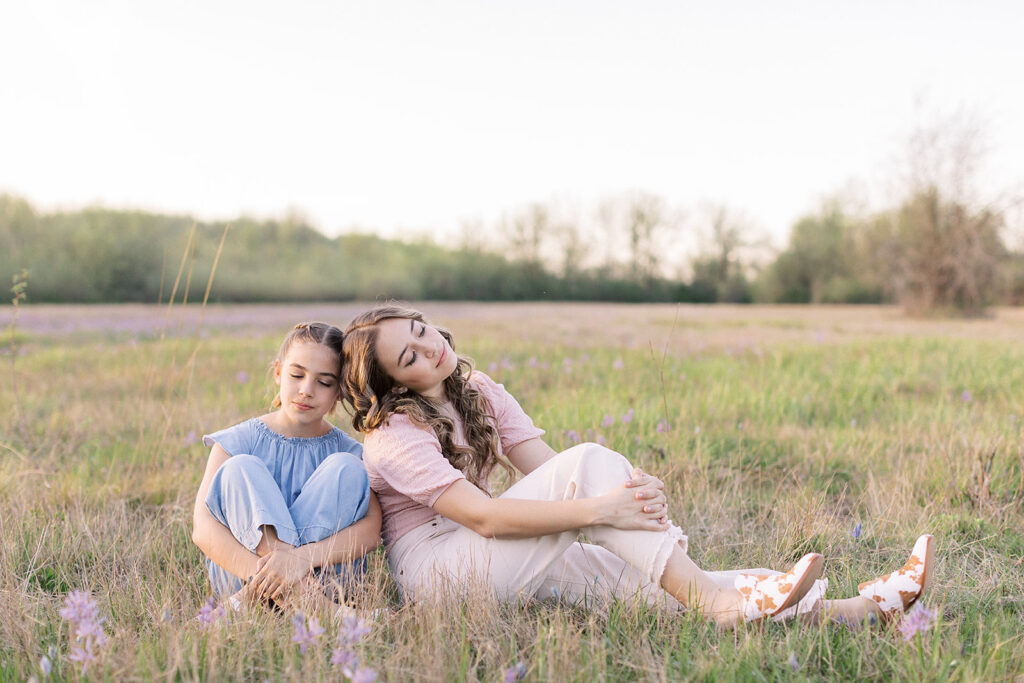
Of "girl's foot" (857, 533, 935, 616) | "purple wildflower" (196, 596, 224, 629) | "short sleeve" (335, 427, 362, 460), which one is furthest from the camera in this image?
"short sleeve" (335, 427, 362, 460)

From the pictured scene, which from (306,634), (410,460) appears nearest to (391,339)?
(410,460)

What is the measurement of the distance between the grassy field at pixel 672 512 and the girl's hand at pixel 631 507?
0.27m

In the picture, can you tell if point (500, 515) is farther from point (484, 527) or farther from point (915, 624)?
point (915, 624)

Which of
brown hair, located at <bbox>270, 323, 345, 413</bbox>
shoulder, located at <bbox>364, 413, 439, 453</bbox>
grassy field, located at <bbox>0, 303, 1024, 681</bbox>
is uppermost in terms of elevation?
brown hair, located at <bbox>270, 323, 345, 413</bbox>

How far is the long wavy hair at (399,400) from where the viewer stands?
8.27 ft

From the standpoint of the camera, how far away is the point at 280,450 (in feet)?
9.16

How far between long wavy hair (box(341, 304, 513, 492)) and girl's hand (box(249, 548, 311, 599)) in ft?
1.59

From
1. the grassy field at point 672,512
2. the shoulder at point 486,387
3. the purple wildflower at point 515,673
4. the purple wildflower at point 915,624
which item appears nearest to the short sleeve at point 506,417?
the shoulder at point 486,387

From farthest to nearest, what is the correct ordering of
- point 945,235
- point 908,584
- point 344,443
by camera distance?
point 945,235 < point 344,443 < point 908,584

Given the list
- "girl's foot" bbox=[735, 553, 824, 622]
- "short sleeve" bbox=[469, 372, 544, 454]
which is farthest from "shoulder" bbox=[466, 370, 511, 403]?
"girl's foot" bbox=[735, 553, 824, 622]

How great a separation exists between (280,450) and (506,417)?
90 centimetres

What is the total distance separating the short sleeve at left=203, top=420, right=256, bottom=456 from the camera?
106 inches

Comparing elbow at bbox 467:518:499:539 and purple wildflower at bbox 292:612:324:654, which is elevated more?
elbow at bbox 467:518:499:539

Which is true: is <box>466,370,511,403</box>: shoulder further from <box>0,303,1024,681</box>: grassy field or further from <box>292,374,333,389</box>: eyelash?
<box>0,303,1024,681</box>: grassy field
